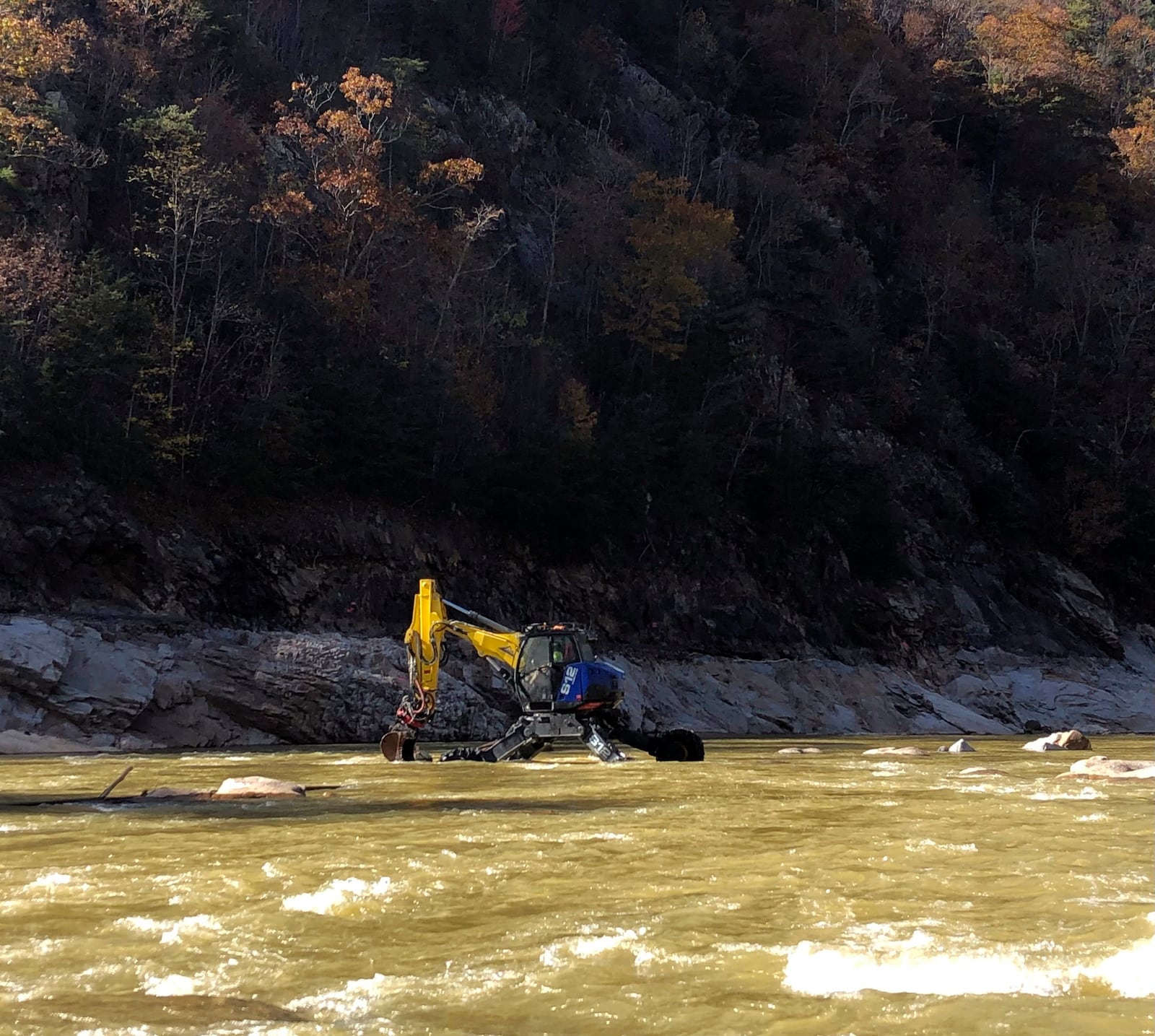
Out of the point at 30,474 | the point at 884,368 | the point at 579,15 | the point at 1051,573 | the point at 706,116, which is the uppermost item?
the point at 579,15

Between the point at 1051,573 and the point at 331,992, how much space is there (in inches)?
2065

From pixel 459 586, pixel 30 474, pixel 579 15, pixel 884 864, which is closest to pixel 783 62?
pixel 579 15

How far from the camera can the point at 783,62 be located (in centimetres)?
7156

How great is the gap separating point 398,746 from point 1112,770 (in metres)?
11.0

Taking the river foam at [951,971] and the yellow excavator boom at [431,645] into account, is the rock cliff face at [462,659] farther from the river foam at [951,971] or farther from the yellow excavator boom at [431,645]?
the river foam at [951,971]

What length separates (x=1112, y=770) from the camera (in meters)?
16.7

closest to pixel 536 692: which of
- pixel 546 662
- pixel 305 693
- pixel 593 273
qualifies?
pixel 546 662

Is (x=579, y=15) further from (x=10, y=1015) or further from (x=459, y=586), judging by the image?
(x=10, y=1015)

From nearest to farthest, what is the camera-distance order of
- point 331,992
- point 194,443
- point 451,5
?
point 331,992 → point 194,443 → point 451,5

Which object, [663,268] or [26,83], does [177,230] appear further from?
[663,268]

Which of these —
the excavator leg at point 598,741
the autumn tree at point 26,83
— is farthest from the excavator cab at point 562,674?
the autumn tree at point 26,83

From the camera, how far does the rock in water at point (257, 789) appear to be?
531 inches

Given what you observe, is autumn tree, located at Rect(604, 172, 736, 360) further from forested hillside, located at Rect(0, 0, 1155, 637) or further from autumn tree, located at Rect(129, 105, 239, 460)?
autumn tree, located at Rect(129, 105, 239, 460)

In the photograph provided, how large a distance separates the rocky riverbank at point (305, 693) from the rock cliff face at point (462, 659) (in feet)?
0.18
